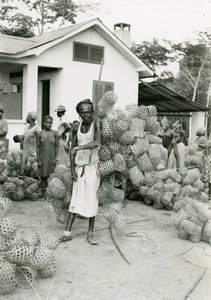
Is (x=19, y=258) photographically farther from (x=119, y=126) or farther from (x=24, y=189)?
(x=24, y=189)

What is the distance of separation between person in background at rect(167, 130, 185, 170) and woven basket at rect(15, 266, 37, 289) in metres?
5.38

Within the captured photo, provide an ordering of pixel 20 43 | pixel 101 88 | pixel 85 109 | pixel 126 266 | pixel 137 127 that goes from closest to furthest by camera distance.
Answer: pixel 126 266 < pixel 85 109 < pixel 137 127 < pixel 20 43 < pixel 101 88

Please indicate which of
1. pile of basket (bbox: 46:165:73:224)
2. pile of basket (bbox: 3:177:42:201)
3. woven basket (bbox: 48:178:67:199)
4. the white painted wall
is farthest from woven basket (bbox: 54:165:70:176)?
the white painted wall

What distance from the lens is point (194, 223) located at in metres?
5.44

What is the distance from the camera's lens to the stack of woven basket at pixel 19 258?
346 cm

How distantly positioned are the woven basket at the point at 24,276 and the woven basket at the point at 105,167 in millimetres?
1945

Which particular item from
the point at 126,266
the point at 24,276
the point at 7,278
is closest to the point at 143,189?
the point at 126,266

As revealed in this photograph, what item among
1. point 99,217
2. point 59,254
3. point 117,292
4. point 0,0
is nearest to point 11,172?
point 99,217

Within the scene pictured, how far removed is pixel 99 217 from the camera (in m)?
6.45

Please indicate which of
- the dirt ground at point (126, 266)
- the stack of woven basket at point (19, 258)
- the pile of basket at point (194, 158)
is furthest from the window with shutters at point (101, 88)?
the stack of woven basket at point (19, 258)

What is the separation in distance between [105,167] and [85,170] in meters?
0.46

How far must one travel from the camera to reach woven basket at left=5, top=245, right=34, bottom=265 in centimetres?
348

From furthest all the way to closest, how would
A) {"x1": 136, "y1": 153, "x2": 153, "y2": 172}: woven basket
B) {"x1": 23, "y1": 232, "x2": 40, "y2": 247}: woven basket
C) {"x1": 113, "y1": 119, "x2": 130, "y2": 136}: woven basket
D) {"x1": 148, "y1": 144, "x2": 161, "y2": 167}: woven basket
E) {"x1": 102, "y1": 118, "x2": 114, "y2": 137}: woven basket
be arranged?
{"x1": 148, "y1": 144, "x2": 161, "y2": 167}: woven basket
{"x1": 136, "y1": 153, "x2": 153, "y2": 172}: woven basket
{"x1": 113, "y1": 119, "x2": 130, "y2": 136}: woven basket
{"x1": 102, "y1": 118, "x2": 114, "y2": 137}: woven basket
{"x1": 23, "y1": 232, "x2": 40, "y2": 247}: woven basket

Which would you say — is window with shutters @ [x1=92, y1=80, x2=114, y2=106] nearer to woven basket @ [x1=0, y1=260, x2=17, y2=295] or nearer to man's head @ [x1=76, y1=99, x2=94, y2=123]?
man's head @ [x1=76, y1=99, x2=94, y2=123]
